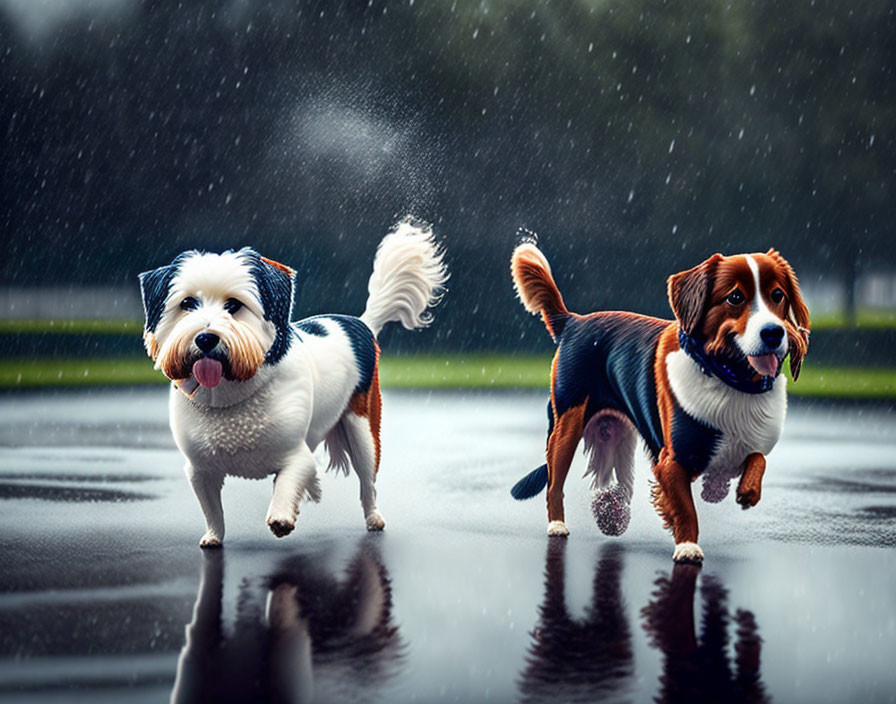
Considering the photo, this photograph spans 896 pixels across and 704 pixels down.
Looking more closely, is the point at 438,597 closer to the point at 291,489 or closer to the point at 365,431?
the point at 291,489

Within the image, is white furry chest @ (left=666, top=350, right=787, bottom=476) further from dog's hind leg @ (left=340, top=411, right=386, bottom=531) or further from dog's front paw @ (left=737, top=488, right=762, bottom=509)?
dog's hind leg @ (left=340, top=411, right=386, bottom=531)

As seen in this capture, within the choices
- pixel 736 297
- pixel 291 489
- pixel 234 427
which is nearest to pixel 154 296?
pixel 234 427

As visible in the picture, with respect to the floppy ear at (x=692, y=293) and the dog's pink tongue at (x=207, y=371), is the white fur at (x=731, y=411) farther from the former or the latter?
the dog's pink tongue at (x=207, y=371)

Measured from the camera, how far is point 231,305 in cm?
573

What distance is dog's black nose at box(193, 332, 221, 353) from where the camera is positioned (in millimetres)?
5559

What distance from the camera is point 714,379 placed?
20.0 ft

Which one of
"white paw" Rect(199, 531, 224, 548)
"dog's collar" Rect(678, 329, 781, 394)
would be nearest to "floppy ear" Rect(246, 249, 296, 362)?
"white paw" Rect(199, 531, 224, 548)

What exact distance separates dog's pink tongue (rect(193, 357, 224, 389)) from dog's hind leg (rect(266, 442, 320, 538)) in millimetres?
643

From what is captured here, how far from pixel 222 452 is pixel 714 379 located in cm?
238

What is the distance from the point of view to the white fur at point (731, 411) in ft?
19.9

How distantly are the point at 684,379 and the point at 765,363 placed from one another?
0.44 meters

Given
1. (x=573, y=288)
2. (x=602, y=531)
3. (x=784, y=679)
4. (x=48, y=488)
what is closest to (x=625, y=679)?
(x=784, y=679)

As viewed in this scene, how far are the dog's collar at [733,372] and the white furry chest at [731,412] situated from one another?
34 millimetres

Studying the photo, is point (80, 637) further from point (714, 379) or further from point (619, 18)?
point (619, 18)
